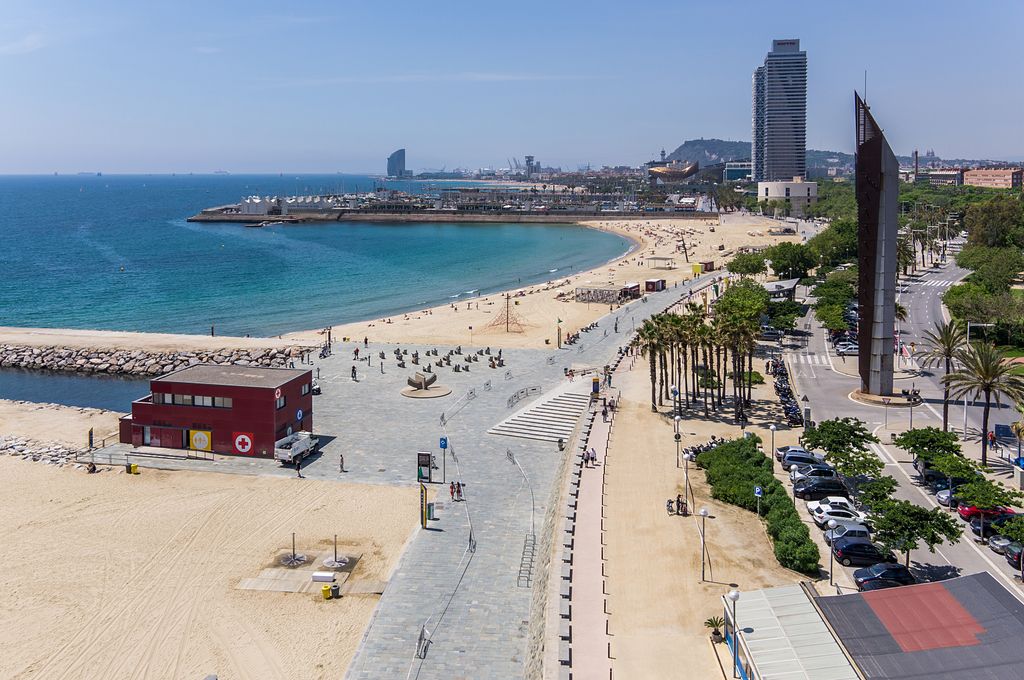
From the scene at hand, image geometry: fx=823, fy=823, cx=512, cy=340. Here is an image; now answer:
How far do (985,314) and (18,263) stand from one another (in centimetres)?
13001

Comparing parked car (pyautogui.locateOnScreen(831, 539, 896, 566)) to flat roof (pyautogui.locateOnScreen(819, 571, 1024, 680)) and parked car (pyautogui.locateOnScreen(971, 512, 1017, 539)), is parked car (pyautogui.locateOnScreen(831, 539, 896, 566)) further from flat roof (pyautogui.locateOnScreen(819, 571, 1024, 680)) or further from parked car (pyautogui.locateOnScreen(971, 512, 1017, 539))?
flat roof (pyautogui.locateOnScreen(819, 571, 1024, 680))

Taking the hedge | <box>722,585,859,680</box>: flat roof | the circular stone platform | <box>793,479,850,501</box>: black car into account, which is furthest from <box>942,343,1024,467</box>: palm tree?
the circular stone platform

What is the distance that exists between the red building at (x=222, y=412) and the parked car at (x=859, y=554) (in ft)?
86.0

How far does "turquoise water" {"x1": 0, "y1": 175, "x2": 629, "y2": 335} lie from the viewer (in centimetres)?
8675

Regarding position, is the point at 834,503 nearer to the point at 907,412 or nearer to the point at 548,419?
the point at 907,412

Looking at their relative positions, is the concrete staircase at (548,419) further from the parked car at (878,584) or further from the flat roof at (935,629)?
the flat roof at (935,629)

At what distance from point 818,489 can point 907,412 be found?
13.9 metres

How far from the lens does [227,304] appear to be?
9306 centimetres

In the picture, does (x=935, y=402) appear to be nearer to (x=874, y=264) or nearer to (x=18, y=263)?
(x=874, y=264)

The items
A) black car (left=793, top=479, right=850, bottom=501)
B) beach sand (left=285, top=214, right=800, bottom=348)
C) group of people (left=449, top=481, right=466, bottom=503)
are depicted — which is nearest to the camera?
black car (left=793, top=479, right=850, bottom=501)

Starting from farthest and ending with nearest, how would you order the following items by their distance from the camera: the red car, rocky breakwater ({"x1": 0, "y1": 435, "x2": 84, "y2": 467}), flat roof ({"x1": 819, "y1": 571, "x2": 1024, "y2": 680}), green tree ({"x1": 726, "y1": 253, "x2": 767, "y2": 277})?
green tree ({"x1": 726, "y1": 253, "x2": 767, "y2": 277})
rocky breakwater ({"x1": 0, "y1": 435, "x2": 84, "y2": 467})
the red car
flat roof ({"x1": 819, "y1": 571, "x2": 1024, "y2": 680})

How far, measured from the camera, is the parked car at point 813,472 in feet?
107

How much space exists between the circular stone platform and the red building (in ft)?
25.9

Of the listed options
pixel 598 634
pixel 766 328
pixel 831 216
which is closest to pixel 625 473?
pixel 598 634
